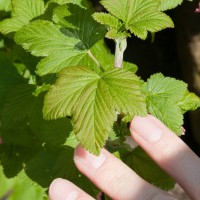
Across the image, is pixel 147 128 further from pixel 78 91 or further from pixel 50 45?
pixel 50 45

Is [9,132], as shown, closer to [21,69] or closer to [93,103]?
[21,69]

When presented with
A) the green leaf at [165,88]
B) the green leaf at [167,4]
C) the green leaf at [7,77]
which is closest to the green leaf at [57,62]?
the green leaf at [165,88]

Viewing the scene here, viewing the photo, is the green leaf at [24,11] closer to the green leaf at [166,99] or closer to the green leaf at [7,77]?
the green leaf at [7,77]

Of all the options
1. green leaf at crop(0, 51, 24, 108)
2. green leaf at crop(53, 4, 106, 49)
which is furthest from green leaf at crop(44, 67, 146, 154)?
green leaf at crop(0, 51, 24, 108)

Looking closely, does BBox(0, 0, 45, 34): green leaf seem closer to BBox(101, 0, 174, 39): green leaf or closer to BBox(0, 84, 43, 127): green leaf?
BBox(0, 84, 43, 127): green leaf

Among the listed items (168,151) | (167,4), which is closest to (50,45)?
(168,151)

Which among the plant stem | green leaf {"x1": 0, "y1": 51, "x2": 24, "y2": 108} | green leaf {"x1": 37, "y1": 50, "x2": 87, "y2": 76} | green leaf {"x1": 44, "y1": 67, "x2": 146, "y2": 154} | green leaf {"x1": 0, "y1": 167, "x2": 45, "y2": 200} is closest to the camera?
green leaf {"x1": 0, "y1": 167, "x2": 45, "y2": 200}
